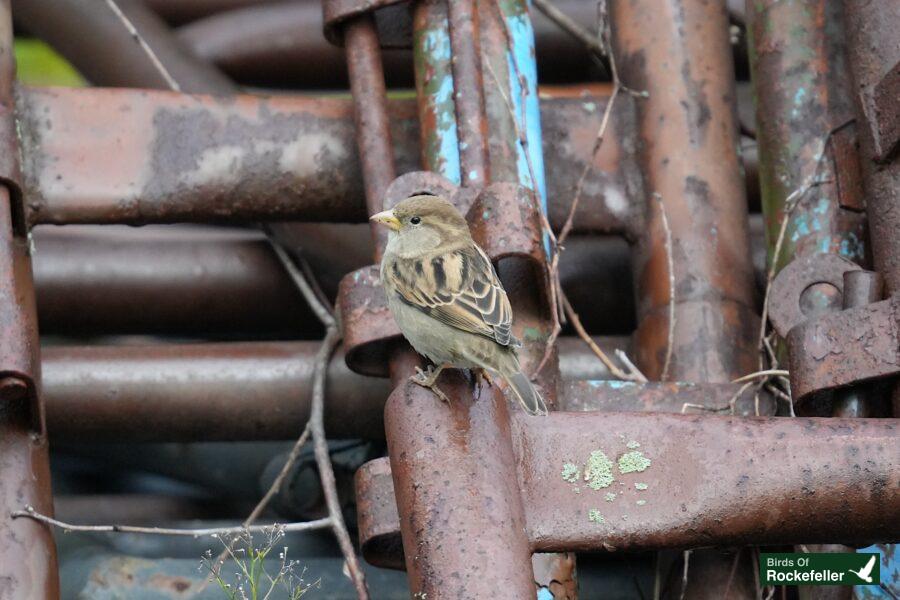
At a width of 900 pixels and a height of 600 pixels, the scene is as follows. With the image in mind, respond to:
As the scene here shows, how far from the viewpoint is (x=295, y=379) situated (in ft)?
12.2

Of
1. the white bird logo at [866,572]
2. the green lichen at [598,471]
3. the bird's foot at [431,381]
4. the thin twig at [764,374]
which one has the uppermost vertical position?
the thin twig at [764,374]

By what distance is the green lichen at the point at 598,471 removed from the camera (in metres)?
2.34

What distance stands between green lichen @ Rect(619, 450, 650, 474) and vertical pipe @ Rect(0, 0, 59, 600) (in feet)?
4.26

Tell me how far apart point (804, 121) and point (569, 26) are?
1.17 m

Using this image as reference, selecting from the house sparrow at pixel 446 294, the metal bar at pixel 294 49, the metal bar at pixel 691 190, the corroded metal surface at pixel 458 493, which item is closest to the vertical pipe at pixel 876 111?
the metal bar at pixel 691 190

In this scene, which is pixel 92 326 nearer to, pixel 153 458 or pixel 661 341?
pixel 153 458

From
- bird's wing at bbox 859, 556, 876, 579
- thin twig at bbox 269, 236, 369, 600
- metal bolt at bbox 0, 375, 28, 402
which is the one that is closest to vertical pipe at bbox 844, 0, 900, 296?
bird's wing at bbox 859, 556, 876, 579

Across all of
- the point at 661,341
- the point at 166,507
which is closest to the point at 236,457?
the point at 166,507

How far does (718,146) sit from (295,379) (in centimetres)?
140

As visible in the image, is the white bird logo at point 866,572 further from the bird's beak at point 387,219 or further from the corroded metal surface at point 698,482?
the bird's beak at point 387,219

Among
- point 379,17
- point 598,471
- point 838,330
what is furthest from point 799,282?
point 379,17

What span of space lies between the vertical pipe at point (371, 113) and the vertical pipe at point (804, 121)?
1.07 meters

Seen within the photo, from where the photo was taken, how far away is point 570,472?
2.36m

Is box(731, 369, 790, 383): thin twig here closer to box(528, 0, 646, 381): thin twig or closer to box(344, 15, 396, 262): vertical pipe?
box(528, 0, 646, 381): thin twig
